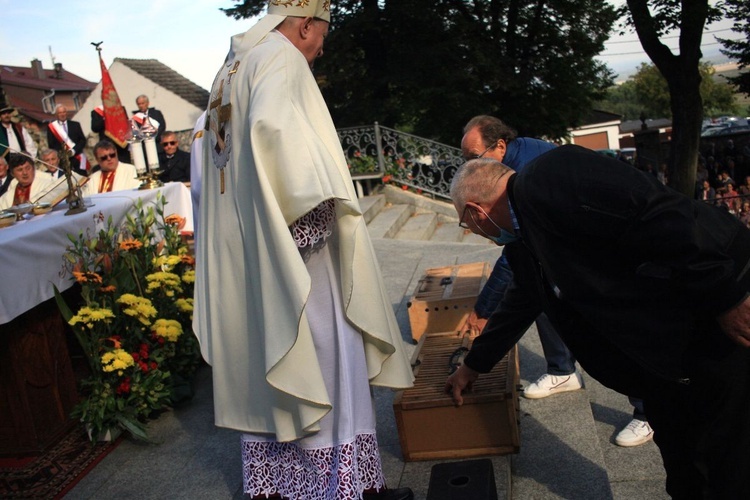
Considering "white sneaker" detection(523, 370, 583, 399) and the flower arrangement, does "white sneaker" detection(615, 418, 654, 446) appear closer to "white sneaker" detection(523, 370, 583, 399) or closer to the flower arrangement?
"white sneaker" detection(523, 370, 583, 399)

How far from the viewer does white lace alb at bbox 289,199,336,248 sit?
2.90m

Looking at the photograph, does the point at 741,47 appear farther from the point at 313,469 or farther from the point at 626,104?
the point at 626,104

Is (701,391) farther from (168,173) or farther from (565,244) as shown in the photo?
(168,173)

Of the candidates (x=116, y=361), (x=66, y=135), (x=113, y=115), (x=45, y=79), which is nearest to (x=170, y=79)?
(x=66, y=135)

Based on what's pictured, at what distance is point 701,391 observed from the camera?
237 centimetres

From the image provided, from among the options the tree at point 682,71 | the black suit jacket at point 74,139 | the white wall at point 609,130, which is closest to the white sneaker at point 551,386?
the black suit jacket at point 74,139

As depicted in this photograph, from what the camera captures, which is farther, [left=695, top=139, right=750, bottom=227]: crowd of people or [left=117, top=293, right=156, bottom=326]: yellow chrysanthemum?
[left=695, top=139, right=750, bottom=227]: crowd of people

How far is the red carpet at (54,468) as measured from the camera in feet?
12.7

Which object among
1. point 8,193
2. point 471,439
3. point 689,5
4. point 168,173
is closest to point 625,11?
point 689,5

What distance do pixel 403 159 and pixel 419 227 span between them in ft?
7.69

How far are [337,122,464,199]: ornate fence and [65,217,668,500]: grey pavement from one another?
8.33m

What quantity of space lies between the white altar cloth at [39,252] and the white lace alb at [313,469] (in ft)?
5.25

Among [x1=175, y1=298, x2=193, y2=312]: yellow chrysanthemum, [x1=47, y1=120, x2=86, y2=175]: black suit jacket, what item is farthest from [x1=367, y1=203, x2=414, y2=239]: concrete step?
[x1=175, y1=298, x2=193, y2=312]: yellow chrysanthemum

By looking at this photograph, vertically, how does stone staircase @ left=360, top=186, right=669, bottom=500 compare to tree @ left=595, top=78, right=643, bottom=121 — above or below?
above
